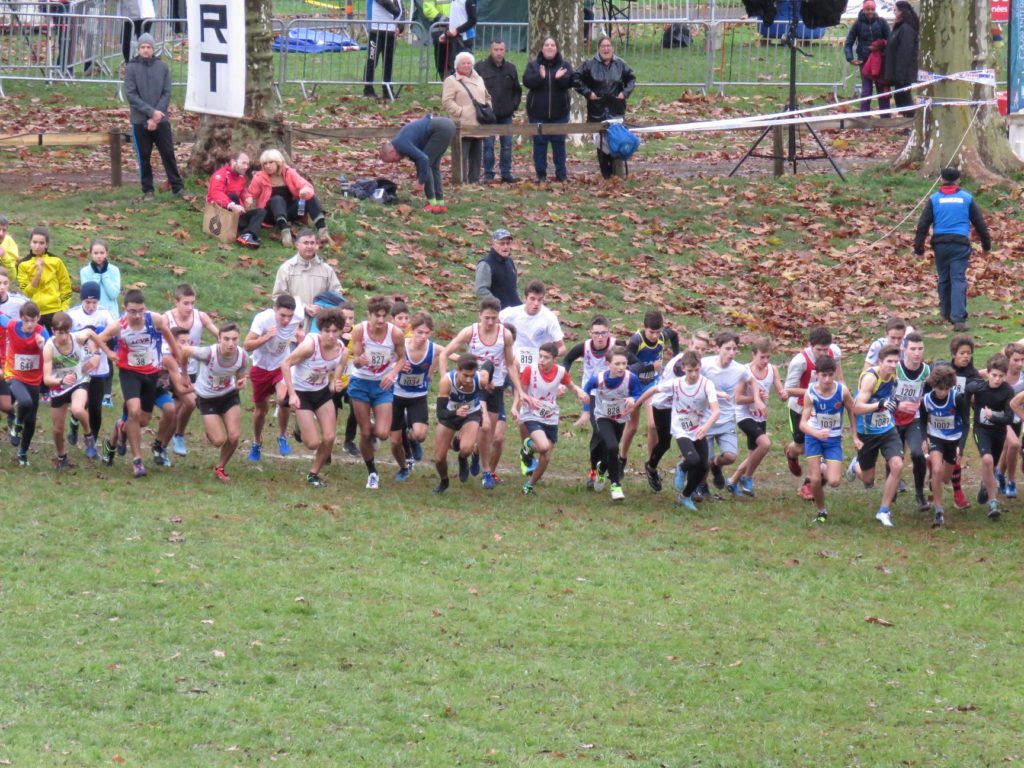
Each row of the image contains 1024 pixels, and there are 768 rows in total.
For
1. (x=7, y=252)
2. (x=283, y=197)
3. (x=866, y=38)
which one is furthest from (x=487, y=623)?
(x=866, y=38)

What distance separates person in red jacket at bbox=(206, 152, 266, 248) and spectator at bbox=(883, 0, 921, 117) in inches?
495

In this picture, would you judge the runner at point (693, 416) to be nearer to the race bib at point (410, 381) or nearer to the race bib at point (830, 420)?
the race bib at point (830, 420)

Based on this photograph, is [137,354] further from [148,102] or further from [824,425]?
[148,102]

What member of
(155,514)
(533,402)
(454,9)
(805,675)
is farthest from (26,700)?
(454,9)

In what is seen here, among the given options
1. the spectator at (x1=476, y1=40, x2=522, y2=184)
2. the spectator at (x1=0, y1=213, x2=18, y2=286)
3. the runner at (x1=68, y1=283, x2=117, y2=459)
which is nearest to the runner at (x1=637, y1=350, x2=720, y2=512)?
the runner at (x1=68, y1=283, x2=117, y2=459)

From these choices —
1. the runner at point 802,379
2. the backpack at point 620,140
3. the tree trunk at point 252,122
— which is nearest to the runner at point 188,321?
the runner at point 802,379

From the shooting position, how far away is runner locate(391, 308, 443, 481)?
1482 cm

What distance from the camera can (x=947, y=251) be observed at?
20438 millimetres

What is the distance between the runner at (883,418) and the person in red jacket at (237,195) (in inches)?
397

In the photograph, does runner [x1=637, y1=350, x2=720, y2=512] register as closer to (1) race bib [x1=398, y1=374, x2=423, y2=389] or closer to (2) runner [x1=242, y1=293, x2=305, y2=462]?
(1) race bib [x1=398, y1=374, x2=423, y2=389]

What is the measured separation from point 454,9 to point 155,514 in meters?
18.6

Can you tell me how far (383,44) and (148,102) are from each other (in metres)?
9.77

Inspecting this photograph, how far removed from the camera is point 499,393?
15234mm

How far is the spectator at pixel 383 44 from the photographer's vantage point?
1201 inches
